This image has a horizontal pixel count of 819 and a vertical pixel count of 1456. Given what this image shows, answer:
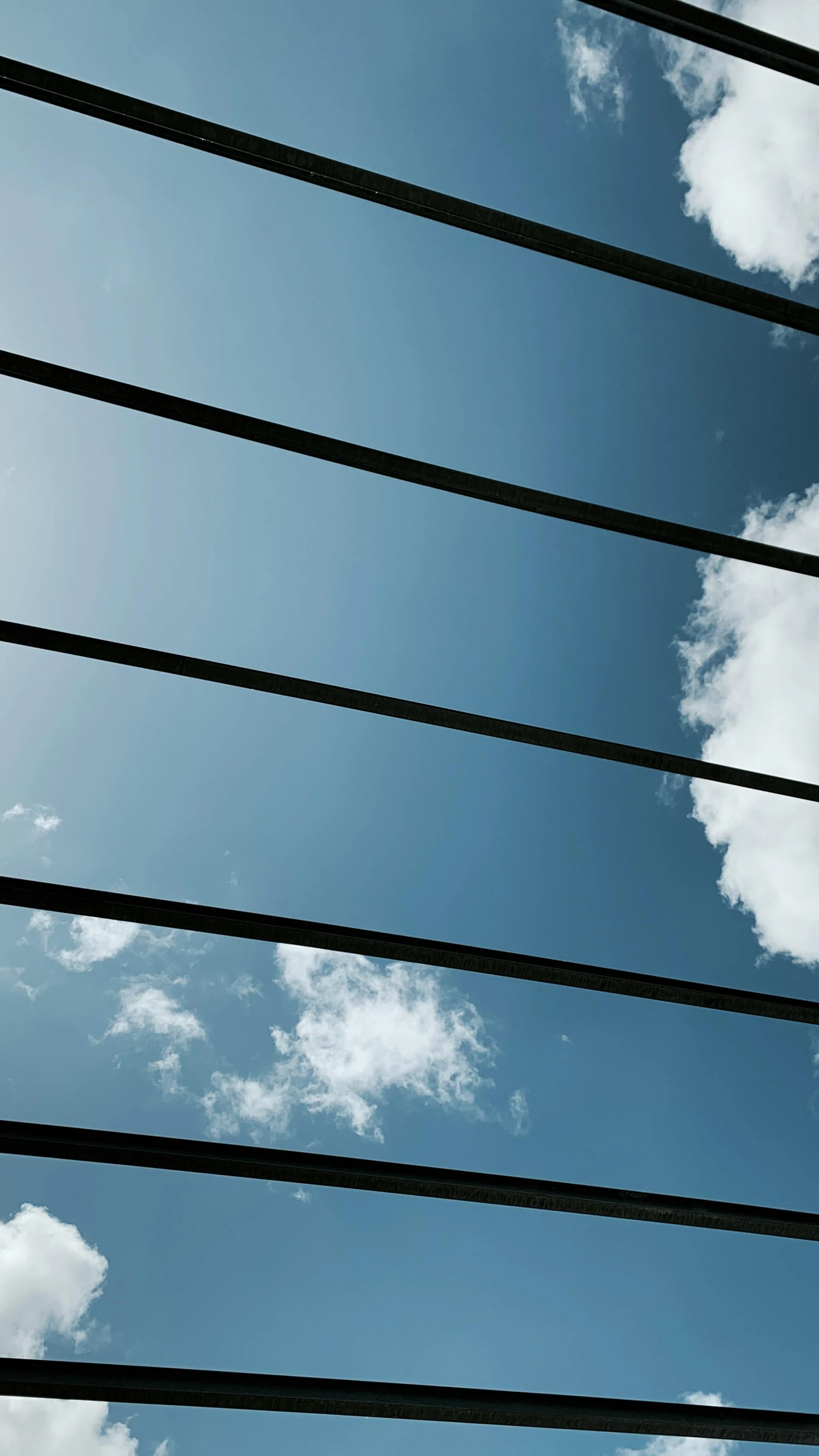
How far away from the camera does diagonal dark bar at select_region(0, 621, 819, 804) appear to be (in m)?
6.75

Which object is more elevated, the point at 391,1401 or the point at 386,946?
the point at 386,946

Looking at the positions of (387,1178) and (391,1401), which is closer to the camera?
(391,1401)

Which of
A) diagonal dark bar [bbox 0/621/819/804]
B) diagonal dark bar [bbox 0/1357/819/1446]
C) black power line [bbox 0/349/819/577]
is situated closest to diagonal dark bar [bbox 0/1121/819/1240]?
diagonal dark bar [bbox 0/1357/819/1446]

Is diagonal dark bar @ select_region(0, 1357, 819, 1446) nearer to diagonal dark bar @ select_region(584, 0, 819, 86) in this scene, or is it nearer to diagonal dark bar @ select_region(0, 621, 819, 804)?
diagonal dark bar @ select_region(0, 621, 819, 804)

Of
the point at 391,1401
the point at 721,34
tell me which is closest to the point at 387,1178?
the point at 391,1401

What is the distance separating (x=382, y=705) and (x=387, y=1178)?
3517 mm

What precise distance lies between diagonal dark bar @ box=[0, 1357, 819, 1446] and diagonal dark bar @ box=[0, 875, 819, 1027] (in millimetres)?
2909

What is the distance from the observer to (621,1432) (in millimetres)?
7195

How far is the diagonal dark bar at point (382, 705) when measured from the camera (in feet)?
22.1

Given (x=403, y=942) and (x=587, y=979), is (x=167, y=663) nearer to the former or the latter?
(x=403, y=942)

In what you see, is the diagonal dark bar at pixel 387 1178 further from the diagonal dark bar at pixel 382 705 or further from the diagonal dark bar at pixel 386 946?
the diagonal dark bar at pixel 382 705

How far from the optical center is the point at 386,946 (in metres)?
7.39

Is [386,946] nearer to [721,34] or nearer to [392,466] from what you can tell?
[392,466]

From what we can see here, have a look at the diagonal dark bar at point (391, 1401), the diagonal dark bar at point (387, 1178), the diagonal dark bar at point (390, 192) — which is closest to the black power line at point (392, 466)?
the diagonal dark bar at point (390, 192)
